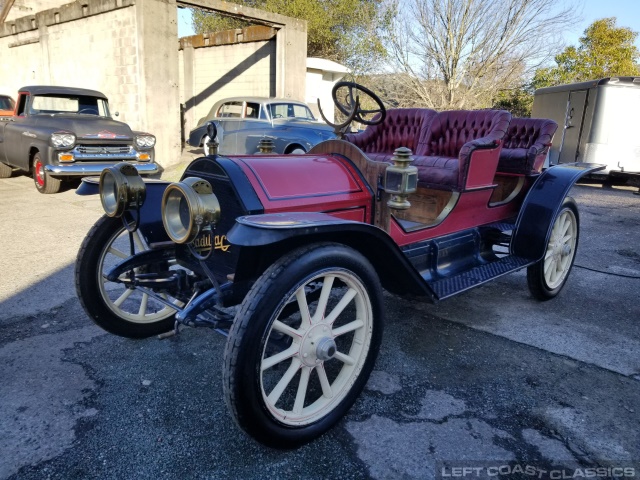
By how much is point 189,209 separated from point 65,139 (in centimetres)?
640

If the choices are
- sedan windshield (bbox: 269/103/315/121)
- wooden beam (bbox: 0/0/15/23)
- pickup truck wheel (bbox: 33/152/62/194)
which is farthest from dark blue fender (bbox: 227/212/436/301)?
wooden beam (bbox: 0/0/15/23)

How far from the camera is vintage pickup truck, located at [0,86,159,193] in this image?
734 centimetres

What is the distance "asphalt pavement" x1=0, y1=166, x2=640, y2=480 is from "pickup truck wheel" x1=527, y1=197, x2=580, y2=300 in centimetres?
14

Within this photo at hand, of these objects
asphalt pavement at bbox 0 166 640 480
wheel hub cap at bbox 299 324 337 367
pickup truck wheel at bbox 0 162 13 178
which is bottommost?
asphalt pavement at bbox 0 166 640 480

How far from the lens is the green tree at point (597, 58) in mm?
16172

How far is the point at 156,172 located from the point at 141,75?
10.7 feet

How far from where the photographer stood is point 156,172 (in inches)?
322

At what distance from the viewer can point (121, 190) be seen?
245 centimetres

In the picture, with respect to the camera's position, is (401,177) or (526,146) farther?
(526,146)

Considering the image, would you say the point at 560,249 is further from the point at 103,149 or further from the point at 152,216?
the point at 103,149

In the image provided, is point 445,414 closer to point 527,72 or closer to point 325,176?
point 325,176

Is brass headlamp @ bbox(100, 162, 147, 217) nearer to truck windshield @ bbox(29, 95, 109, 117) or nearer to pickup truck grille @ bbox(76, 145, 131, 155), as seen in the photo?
pickup truck grille @ bbox(76, 145, 131, 155)

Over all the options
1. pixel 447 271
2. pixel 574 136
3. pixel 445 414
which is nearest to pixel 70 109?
pixel 447 271

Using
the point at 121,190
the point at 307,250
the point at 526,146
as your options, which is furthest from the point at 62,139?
the point at 307,250
